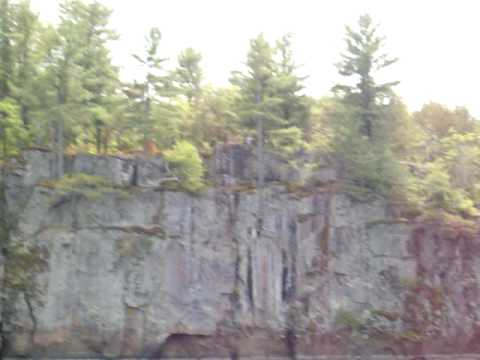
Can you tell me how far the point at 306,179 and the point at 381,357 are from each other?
311 inches

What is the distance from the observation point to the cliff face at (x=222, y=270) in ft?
80.9

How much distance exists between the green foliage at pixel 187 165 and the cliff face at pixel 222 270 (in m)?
0.53

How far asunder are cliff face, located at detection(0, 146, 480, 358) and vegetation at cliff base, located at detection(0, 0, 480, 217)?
114 centimetres

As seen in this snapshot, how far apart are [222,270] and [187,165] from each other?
4.40m

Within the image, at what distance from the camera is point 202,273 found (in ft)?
84.1

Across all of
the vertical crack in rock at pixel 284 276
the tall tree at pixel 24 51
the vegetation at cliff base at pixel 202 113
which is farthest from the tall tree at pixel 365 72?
the tall tree at pixel 24 51

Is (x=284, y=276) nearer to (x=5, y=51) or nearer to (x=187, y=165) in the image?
(x=187, y=165)

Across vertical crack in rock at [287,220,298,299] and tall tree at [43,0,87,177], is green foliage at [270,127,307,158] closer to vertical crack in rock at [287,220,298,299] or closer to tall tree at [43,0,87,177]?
vertical crack in rock at [287,220,298,299]

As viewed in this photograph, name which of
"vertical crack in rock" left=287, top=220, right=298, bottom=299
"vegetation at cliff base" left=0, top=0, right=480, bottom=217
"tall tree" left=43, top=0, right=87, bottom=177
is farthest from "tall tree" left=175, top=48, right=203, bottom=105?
"vertical crack in rock" left=287, top=220, right=298, bottom=299

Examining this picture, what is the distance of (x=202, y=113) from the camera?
98.7ft

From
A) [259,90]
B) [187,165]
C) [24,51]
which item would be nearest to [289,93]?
[259,90]

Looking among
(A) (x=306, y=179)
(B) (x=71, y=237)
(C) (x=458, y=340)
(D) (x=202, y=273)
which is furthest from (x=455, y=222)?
(B) (x=71, y=237)

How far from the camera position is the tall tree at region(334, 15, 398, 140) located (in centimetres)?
2833

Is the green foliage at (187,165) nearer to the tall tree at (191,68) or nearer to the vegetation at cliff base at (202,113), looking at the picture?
the vegetation at cliff base at (202,113)
